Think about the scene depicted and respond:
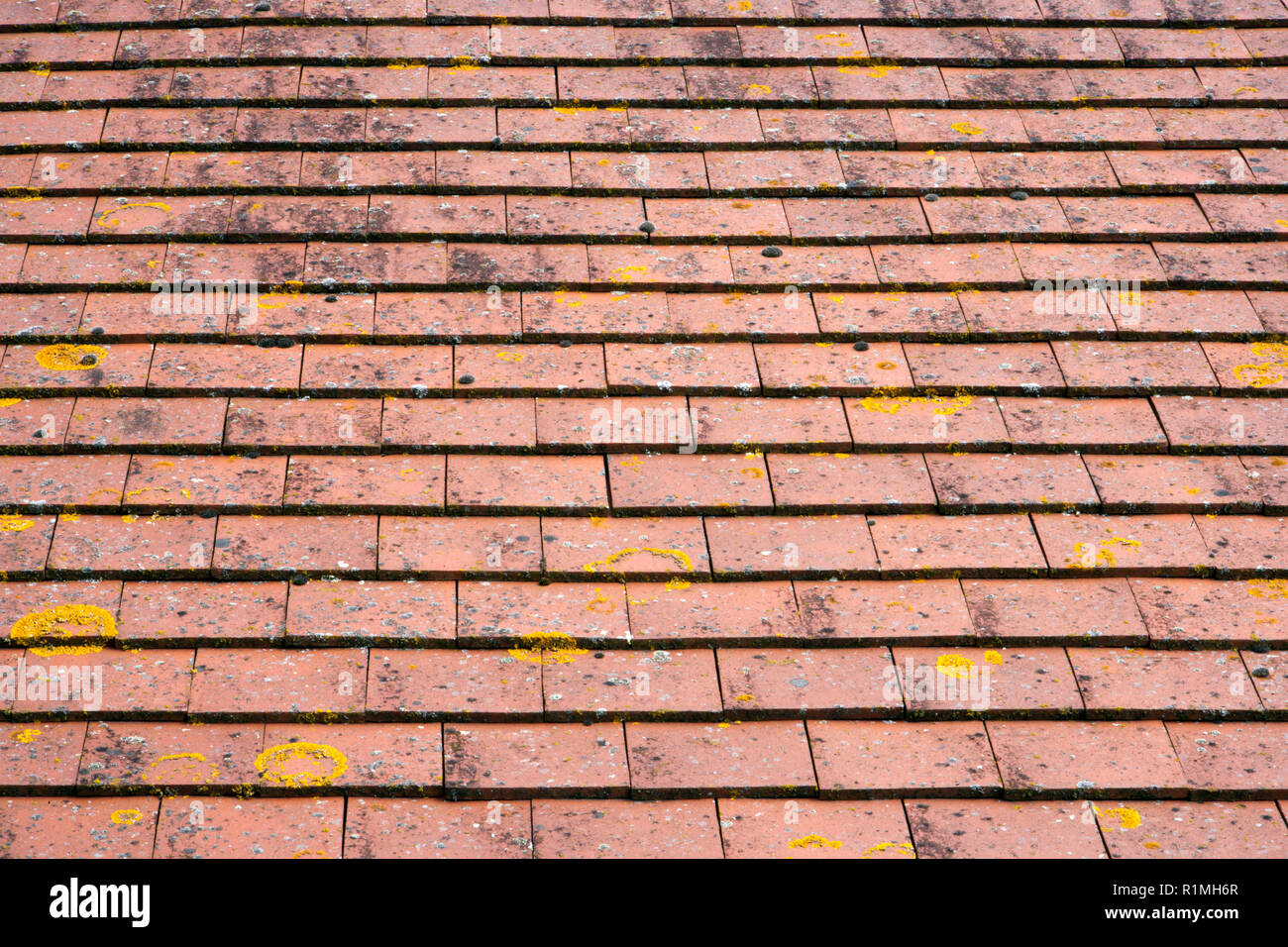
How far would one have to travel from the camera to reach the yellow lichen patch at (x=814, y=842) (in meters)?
3.58

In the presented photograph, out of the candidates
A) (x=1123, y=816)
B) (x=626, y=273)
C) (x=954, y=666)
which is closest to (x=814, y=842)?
(x=954, y=666)

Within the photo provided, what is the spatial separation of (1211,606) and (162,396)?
326cm

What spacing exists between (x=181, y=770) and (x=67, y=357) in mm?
1491

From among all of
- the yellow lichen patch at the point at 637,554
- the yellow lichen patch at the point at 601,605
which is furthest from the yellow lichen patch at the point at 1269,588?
the yellow lichen patch at the point at 601,605

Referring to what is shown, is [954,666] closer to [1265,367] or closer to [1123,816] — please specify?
[1123,816]

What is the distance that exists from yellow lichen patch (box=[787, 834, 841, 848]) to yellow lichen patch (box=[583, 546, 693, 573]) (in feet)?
2.73

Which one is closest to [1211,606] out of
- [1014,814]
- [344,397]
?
[1014,814]

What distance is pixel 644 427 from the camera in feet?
13.9

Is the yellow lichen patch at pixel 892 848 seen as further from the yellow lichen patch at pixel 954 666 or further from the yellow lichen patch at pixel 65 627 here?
the yellow lichen patch at pixel 65 627

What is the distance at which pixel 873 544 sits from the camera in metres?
4.04

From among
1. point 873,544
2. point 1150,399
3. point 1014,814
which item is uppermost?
point 1150,399

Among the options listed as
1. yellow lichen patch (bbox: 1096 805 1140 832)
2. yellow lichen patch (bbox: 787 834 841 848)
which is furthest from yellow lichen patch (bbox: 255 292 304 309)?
yellow lichen patch (bbox: 1096 805 1140 832)

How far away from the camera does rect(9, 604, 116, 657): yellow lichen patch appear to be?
3785 mm
